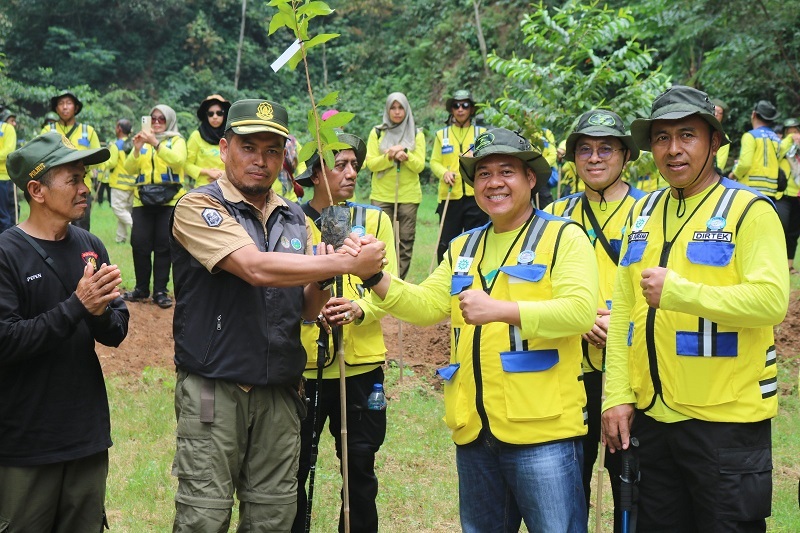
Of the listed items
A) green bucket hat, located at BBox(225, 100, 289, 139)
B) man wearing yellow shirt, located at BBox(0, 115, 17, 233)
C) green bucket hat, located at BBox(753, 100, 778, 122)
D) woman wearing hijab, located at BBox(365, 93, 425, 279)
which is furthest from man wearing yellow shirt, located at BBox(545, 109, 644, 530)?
man wearing yellow shirt, located at BBox(0, 115, 17, 233)

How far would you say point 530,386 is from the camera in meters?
3.62

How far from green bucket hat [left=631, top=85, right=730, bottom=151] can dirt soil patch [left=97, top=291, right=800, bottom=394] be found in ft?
17.0

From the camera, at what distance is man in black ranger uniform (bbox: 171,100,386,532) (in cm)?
371

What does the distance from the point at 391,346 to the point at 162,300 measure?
10.0 ft

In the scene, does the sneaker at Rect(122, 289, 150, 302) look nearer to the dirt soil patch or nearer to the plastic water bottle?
the dirt soil patch

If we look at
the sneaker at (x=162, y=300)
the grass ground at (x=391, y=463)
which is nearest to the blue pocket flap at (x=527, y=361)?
the grass ground at (x=391, y=463)

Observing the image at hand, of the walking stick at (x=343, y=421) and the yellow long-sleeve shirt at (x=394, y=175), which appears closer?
the walking stick at (x=343, y=421)

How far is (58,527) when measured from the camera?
13.0 ft

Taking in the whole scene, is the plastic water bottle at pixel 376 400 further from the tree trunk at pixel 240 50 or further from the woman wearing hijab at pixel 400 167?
the tree trunk at pixel 240 50

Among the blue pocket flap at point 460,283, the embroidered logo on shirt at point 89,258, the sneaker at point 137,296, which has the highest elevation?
the embroidered logo on shirt at point 89,258

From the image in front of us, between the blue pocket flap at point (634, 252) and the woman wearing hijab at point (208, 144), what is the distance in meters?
6.73

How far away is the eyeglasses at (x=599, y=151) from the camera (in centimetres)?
495

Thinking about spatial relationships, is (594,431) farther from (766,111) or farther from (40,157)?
(766,111)

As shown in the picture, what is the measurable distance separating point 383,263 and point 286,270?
0.47 metres
